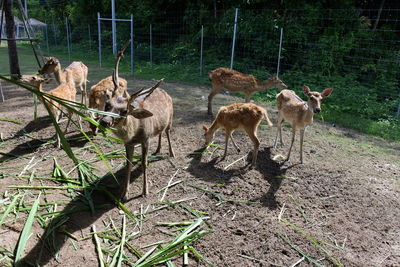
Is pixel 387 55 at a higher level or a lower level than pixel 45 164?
higher

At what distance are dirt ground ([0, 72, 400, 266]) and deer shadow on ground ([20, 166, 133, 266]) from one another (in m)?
0.02

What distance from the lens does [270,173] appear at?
15.5 ft

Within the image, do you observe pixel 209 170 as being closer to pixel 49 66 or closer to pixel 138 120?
pixel 138 120

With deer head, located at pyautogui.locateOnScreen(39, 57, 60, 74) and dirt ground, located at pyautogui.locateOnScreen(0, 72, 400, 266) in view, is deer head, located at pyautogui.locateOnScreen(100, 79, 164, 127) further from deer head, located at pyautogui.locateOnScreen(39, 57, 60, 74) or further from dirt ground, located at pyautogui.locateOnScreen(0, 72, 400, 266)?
deer head, located at pyautogui.locateOnScreen(39, 57, 60, 74)

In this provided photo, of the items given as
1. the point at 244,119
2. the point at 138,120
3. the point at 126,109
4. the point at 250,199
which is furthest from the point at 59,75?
the point at 250,199

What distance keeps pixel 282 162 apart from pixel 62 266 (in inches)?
138

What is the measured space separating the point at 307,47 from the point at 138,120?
9.68 metres

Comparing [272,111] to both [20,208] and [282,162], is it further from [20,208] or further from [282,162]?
[20,208]

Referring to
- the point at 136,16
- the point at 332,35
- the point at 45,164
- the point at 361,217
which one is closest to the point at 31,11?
the point at 136,16

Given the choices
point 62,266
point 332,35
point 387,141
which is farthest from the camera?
point 332,35

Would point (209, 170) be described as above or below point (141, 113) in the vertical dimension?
below

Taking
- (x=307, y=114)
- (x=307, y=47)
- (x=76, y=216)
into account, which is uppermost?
(x=307, y=47)

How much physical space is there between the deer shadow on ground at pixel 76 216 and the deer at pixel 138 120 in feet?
0.70

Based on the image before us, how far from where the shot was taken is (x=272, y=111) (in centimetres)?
794
